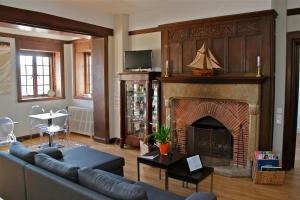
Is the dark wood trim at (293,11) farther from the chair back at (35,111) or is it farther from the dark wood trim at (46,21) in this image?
the chair back at (35,111)

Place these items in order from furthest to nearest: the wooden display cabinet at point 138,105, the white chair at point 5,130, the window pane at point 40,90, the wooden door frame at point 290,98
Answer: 1. the window pane at point 40,90
2. the wooden display cabinet at point 138,105
3. the white chair at point 5,130
4. the wooden door frame at point 290,98

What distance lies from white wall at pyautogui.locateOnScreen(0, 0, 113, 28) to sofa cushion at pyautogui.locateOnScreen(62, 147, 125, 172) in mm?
2502

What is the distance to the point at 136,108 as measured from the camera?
570 cm

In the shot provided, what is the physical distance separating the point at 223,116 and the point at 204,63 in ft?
3.14

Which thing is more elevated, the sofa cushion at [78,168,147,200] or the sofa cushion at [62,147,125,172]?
the sofa cushion at [78,168,147,200]

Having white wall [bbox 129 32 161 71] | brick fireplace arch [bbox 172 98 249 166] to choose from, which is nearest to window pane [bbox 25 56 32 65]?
white wall [bbox 129 32 161 71]

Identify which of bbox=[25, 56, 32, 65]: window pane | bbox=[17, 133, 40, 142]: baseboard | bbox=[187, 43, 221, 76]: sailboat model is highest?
bbox=[25, 56, 32, 65]: window pane

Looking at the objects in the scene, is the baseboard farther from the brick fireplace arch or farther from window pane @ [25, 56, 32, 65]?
the brick fireplace arch

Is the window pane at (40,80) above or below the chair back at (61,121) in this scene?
above

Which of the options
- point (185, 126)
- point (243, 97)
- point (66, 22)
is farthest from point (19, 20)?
point (243, 97)

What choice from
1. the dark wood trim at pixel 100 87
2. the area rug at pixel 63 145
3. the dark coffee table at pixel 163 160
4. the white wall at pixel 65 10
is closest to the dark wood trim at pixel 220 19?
the white wall at pixel 65 10

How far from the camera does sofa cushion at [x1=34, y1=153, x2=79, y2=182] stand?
2.36m

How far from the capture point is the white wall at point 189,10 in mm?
4263

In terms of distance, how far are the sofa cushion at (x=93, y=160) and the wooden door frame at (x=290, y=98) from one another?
2.75 m
